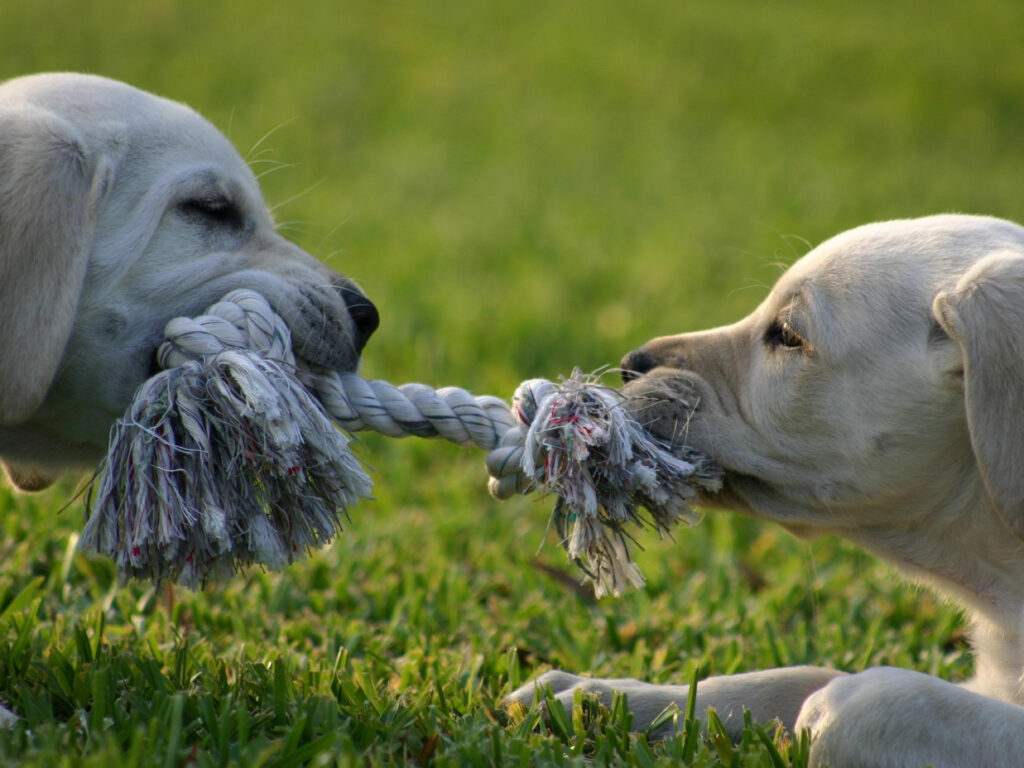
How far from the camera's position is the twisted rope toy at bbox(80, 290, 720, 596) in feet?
9.12

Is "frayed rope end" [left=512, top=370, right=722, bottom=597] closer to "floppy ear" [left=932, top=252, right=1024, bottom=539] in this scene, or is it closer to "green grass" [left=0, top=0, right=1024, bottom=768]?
"green grass" [left=0, top=0, right=1024, bottom=768]

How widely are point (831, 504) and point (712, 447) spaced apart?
0.36 meters

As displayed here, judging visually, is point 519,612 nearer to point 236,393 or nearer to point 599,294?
point 236,393

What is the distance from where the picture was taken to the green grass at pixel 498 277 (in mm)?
2947

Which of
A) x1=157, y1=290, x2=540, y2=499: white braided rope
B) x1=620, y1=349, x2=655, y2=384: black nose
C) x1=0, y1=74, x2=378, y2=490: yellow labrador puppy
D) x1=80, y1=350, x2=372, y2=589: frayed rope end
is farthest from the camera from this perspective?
x1=620, y1=349, x2=655, y2=384: black nose

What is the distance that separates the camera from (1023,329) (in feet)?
9.41

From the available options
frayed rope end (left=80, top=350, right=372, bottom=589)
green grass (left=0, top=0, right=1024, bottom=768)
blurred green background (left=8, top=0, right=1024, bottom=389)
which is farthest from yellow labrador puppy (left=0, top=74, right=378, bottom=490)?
blurred green background (left=8, top=0, right=1024, bottom=389)

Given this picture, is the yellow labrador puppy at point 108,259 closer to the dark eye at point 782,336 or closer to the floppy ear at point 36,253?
the floppy ear at point 36,253

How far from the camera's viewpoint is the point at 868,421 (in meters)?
3.22

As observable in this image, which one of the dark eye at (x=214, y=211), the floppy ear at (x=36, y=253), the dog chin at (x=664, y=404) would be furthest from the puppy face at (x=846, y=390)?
the floppy ear at (x=36, y=253)

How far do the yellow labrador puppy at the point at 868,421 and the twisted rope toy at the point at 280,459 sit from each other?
30cm

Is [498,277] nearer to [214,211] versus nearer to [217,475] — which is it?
[214,211]

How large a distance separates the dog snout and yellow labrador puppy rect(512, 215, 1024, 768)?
788 millimetres

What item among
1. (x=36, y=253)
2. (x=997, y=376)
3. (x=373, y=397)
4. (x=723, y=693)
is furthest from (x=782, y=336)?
(x=36, y=253)
